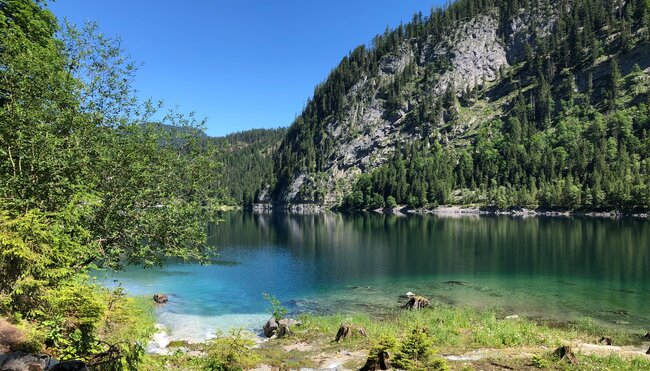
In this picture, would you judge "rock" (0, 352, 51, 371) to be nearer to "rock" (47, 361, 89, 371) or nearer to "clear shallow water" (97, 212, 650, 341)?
"rock" (47, 361, 89, 371)

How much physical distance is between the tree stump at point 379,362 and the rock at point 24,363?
11.2 metres

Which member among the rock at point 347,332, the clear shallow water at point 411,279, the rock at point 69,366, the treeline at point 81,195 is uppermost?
the treeline at point 81,195

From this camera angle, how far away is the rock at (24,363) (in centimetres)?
945

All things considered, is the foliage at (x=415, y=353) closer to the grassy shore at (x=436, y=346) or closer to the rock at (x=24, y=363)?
the grassy shore at (x=436, y=346)

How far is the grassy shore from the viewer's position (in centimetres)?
1516

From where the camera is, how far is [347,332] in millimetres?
25219

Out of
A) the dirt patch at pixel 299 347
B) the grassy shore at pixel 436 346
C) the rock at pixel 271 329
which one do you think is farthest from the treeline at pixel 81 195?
the rock at pixel 271 329

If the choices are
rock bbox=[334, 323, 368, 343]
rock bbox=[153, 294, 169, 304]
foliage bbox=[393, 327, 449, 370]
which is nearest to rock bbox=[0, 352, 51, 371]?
foliage bbox=[393, 327, 449, 370]

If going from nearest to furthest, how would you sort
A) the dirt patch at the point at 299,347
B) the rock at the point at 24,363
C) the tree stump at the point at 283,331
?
the rock at the point at 24,363
the dirt patch at the point at 299,347
the tree stump at the point at 283,331

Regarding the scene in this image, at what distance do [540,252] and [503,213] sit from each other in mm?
122924

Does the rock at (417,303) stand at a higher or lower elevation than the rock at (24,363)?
lower

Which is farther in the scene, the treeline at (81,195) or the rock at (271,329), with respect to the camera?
the rock at (271,329)

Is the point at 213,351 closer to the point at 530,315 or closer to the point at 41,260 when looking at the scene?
the point at 41,260

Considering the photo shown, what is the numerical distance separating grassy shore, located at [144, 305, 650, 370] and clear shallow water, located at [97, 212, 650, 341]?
18.8 feet
